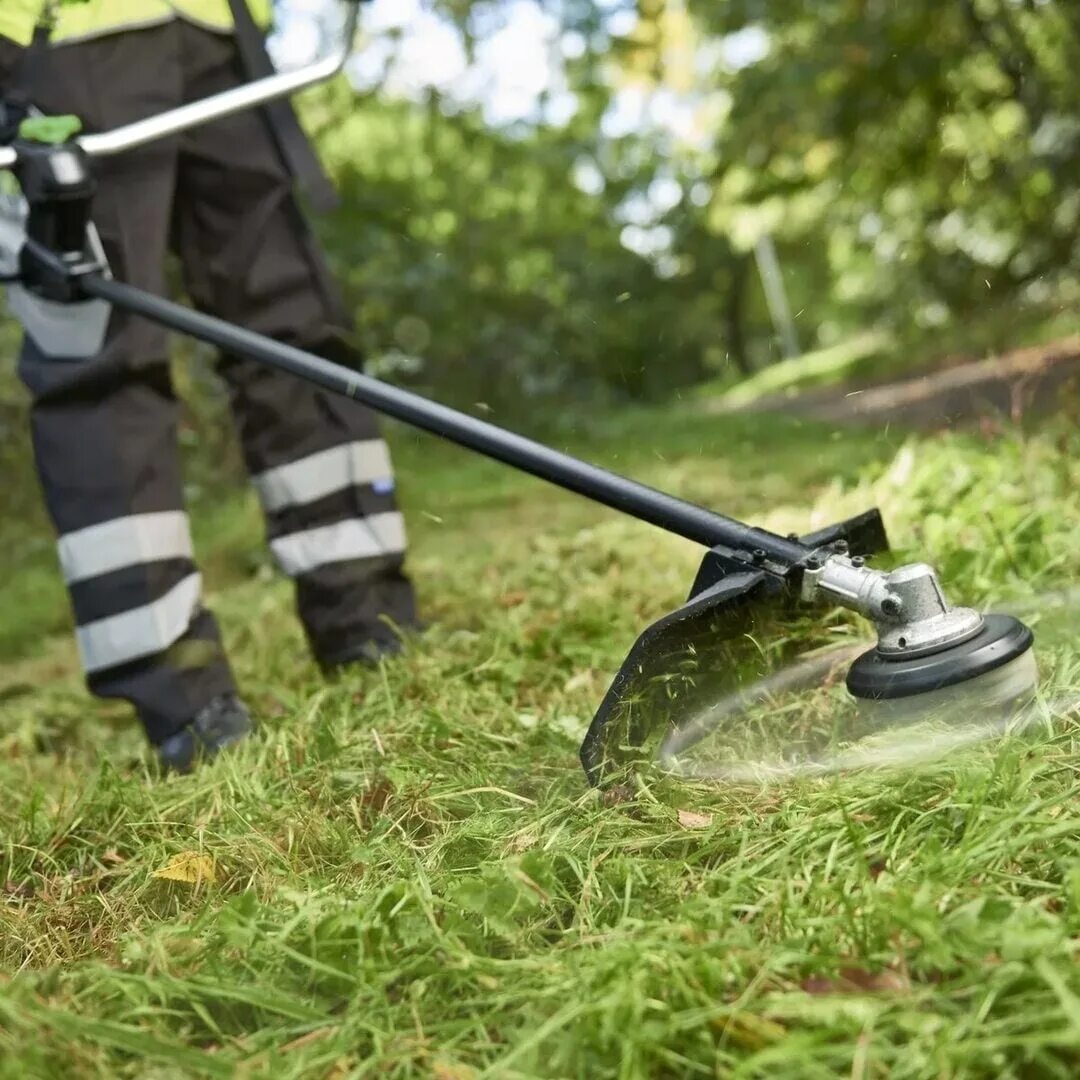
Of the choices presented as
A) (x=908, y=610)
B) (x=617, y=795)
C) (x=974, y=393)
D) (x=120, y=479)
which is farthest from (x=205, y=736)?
(x=974, y=393)

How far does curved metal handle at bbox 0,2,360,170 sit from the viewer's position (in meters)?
1.72

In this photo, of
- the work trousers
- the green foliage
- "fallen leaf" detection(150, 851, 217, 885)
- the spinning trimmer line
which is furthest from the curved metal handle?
the green foliage

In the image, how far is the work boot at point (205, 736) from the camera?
1.76 m

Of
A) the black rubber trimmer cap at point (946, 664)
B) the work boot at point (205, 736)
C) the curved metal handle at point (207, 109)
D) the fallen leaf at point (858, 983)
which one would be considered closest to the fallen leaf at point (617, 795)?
the black rubber trimmer cap at point (946, 664)

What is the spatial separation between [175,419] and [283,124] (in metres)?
0.64

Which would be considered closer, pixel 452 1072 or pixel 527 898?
pixel 452 1072

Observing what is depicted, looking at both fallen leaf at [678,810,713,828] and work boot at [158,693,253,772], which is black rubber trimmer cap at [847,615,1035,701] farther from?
work boot at [158,693,253,772]

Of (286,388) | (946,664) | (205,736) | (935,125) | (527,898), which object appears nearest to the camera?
(527,898)

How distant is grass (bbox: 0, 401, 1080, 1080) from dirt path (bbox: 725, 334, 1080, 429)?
1586 mm

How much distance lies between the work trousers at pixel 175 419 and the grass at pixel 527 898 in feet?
0.67

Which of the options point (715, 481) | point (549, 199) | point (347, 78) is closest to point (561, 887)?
point (715, 481)

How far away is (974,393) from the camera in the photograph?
4.82 metres

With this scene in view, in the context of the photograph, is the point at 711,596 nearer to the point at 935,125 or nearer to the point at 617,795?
the point at 617,795

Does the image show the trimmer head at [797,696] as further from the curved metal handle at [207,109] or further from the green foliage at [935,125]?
the green foliage at [935,125]
